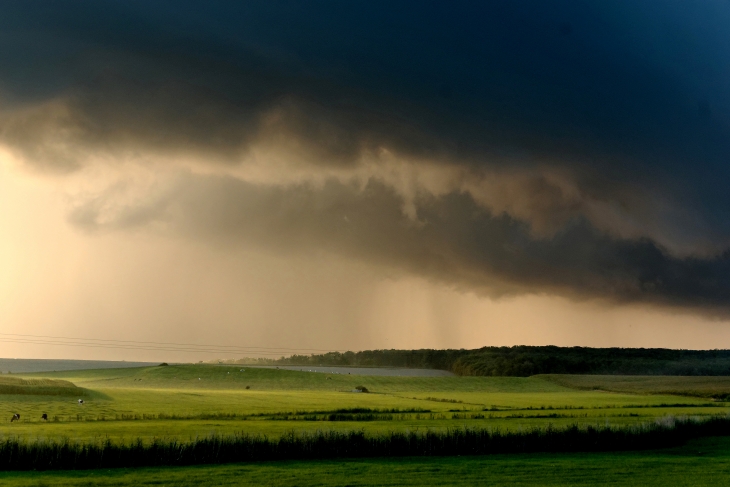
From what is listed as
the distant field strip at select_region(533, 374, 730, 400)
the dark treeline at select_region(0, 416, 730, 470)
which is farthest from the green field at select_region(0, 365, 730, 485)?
the dark treeline at select_region(0, 416, 730, 470)

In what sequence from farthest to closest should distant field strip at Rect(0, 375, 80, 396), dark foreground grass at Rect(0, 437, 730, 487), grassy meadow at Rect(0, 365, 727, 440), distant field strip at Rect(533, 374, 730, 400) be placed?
distant field strip at Rect(533, 374, 730, 400)
distant field strip at Rect(0, 375, 80, 396)
grassy meadow at Rect(0, 365, 727, 440)
dark foreground grass at Rect(0, 437, 730, 487)

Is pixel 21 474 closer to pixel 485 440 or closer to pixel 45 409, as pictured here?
pixel 485 440

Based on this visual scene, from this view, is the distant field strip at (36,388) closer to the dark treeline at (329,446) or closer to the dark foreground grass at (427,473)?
the dark treeline at (329,446)

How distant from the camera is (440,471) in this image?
108 ft

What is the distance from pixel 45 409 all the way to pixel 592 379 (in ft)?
366

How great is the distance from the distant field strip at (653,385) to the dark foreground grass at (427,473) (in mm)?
67007

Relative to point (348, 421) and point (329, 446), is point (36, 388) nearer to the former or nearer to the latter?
point (348, 421)

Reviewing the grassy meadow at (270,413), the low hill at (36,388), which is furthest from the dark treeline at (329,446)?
the low hill at (36,388)

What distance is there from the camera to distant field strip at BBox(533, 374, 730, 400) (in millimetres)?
101250

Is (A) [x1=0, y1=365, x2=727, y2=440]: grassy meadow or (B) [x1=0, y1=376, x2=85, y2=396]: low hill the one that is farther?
(B) [x1=0, y1=376, x2=85, y2=396]: low hill

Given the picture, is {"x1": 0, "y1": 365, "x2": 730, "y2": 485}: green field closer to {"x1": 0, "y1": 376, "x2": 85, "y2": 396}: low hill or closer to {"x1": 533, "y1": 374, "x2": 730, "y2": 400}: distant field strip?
{"x1": 0, "y1": 376, "x2": 85, "y2": 396}: low hill

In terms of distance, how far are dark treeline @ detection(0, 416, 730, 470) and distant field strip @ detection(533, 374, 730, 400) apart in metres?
57.2

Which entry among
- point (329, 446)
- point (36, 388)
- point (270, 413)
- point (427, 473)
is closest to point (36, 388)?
point (36, 388)

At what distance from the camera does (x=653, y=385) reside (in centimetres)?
12038
